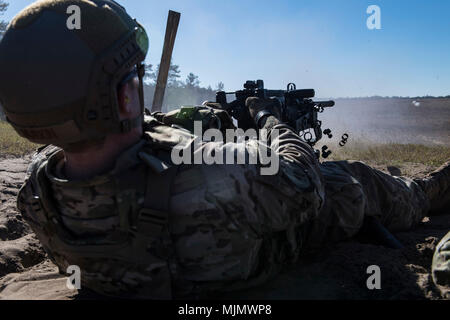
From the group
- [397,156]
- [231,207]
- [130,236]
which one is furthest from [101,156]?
[397,156]

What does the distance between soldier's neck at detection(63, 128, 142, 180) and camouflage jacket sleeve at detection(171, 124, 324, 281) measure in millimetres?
353


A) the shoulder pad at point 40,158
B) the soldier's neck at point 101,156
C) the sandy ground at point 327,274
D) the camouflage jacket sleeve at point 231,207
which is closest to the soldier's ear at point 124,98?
the soldier's neck at point 101,156

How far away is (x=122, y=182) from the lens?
1.90 metres

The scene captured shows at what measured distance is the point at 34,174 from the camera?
2232 mm

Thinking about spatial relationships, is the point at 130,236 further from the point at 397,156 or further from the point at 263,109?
the point at 397,156

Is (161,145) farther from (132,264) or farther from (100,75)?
(132,264)

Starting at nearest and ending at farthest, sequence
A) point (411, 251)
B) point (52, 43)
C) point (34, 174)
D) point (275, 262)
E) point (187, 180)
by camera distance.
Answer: point (52, 43) < point (187, 180) < point (34, 174) < point (275, 262) < point (411, 251)

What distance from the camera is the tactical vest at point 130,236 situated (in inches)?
73.6

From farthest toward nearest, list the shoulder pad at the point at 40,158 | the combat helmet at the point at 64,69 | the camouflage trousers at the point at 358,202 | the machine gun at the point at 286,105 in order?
the machine gun at the point at 286,105 → the camouflage trousers at the point at 358,202 → the shoulder pad at the point at 40,158 → the combat helmet at the point at 64,69

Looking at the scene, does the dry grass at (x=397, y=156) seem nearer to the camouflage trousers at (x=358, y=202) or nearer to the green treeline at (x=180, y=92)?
the camouflage trousers at (x=358, y=202)

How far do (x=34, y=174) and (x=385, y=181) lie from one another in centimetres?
286

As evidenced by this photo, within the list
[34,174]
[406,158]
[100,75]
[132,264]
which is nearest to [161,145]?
[100,75]

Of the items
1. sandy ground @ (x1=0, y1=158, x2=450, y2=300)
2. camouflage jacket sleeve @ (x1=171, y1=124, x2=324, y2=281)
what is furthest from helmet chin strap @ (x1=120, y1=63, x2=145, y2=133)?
sandy ground @ (x1=0, y1=158, x2=450, y2=300)

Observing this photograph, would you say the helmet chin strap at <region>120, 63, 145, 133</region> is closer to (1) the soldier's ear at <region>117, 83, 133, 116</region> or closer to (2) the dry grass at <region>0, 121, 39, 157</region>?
Answer: (1) the soldier's ear at <region>117, 83, 133, 116</region>
